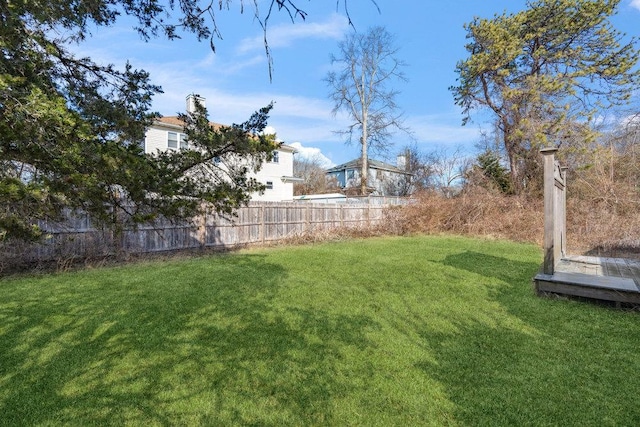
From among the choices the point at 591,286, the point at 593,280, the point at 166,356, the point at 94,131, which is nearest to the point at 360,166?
the point at 593,280

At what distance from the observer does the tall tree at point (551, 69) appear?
14000mm

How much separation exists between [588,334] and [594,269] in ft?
9.01

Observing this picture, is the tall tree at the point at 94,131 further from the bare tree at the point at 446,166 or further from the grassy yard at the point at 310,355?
the bare tree at the point at 446,166

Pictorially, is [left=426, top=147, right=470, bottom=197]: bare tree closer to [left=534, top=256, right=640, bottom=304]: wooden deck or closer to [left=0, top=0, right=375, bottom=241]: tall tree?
[left=534, top=256, right=640, bottom=304]: wooden deck

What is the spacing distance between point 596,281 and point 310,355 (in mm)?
4214

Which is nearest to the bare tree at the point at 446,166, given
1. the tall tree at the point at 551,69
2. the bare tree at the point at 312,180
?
the tall tree at the point at 551,69

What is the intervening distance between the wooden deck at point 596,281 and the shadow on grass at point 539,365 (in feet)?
0.77

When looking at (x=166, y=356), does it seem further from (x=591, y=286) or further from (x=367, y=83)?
(x=367, y=83)

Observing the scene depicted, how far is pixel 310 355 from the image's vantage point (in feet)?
9.70

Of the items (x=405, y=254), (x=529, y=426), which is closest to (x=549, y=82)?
(x=405, y=254)

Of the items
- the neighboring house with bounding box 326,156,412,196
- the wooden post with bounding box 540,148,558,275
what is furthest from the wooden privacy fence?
the neighboring house with bounding box 326,156,412,196

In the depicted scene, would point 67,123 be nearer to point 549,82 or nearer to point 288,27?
point 288,27

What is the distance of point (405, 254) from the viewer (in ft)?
28.5

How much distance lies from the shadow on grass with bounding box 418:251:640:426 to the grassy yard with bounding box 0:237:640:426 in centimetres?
1
